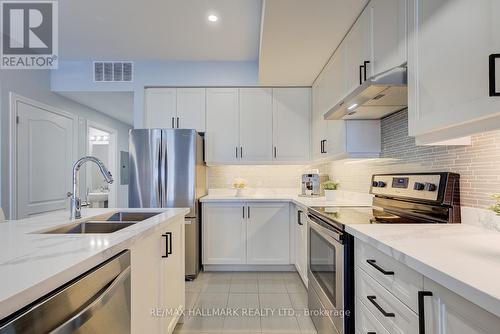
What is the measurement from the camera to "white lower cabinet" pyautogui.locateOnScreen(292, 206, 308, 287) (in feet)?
8.51

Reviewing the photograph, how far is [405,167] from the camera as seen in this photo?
1879 mm

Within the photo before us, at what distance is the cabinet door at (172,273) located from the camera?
1.62 meters

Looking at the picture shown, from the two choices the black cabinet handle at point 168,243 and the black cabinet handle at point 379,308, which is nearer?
the black cabinet handle at point 379,308

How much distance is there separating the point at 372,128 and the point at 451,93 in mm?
1245

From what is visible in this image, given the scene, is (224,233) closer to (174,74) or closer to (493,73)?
(174,74)

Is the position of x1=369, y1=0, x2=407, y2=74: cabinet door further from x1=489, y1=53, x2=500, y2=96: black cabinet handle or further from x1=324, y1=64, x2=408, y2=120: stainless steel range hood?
x1=489, y1=53, x2=500, y2=96: black cabinet handle

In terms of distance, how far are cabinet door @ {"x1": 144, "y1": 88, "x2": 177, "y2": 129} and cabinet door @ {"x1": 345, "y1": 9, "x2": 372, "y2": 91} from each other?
7.29ft

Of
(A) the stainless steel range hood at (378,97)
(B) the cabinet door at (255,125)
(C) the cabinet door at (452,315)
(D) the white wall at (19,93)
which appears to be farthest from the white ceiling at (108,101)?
(C) the cabinet door at (452,315)

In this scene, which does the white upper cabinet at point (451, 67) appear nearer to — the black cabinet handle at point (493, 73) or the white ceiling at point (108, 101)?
the black cabinet handle at point (493, 73)

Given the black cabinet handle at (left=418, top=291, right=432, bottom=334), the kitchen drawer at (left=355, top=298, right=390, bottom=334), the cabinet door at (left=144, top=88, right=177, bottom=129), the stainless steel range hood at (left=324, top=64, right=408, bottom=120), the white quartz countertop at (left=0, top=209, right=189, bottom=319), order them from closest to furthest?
the white quartz countertop at (left=0, top=209, right=189, bottom=319) → the black cabinet handle at (left=418, top=291, right=432, bottom=334) → the kitchen drawer at (left=355, top=298, right=390, bottom=334) → the stainless steel range hood at (left=324, top=64, right=408, bottom=120) → the cabinet door at (left=144, top=88, right=177, bottom=129)

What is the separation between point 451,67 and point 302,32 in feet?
4.54

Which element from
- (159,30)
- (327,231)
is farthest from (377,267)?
(159,30)

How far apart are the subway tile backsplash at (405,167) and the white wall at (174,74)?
3.89ft

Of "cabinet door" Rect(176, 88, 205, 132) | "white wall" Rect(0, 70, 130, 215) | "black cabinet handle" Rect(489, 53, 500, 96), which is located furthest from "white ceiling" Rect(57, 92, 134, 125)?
"black cabinet handle" Rect(489, 53, 500, 96)
